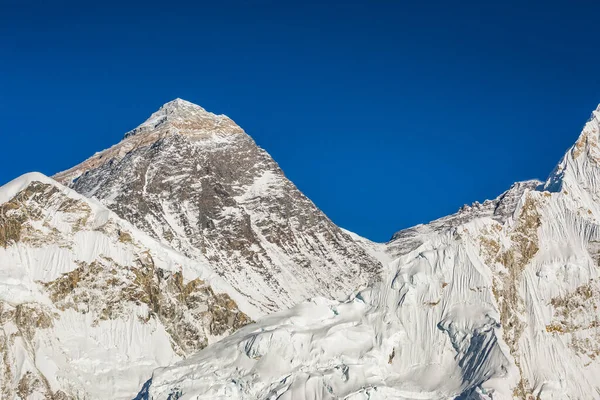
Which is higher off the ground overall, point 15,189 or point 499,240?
point 15,189

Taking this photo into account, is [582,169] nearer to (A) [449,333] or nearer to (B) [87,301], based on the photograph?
(A) [449,333]

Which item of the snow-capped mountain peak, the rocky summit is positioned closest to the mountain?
the rocky summit

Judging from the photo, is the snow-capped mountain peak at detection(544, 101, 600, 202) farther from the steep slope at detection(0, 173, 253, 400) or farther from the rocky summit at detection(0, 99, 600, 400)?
the steep slope at detection(0, 173, 253, 400)

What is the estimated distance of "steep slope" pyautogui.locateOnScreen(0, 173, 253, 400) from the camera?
5079 inches

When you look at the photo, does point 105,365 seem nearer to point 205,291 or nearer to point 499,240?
point 205,291

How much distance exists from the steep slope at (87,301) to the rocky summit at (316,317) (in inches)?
8.8

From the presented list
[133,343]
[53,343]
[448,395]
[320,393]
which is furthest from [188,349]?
[448,395]

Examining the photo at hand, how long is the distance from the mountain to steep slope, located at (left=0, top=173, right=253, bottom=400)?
11.3 m

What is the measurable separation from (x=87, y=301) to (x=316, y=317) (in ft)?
121

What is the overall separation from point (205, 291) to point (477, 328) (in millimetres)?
50053

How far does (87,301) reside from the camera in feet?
461

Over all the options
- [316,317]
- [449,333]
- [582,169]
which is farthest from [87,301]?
[582,169]

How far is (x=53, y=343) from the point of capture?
132375 mm

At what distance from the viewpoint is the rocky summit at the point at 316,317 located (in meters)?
115
